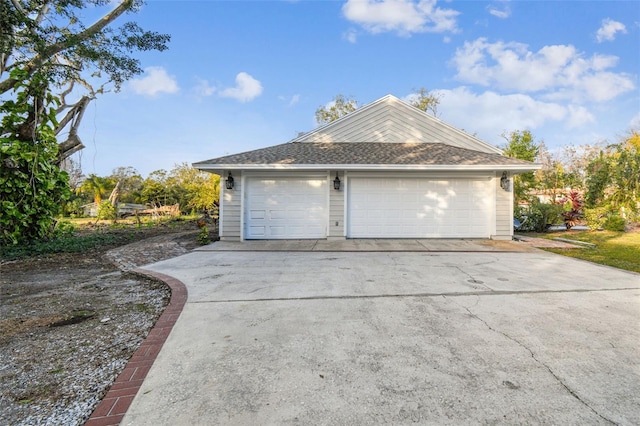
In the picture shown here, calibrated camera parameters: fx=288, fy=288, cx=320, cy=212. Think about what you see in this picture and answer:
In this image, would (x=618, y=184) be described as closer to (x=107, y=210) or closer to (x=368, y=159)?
(x=368, y=159)

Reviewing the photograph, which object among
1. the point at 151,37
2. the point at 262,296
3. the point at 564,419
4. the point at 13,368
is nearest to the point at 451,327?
the point at 564,419

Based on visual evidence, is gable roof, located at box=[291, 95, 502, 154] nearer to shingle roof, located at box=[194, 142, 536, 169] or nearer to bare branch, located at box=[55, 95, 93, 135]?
shingle roof, located at box=[194, 142, 536, 169]

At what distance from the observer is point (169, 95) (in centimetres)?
1423

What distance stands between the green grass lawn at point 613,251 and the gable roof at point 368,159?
2674 millimetres

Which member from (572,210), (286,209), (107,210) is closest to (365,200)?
(286,209)

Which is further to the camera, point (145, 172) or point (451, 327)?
point (145, 172)

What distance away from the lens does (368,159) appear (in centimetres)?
903

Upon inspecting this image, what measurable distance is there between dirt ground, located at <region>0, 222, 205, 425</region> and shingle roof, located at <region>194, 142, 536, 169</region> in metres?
4.69

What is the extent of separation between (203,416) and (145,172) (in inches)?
1241

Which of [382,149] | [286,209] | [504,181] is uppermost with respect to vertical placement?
[382,149]

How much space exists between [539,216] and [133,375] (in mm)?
14154

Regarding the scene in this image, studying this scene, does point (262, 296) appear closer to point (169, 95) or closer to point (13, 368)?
point (13, 368)

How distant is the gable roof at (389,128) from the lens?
1082 cm

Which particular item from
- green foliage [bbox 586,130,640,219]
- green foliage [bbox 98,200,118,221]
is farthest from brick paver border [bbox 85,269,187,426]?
green foliage [bbox 586,130,640,219]
